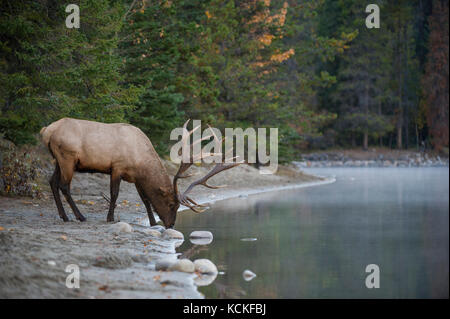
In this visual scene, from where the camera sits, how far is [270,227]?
11.6 metres

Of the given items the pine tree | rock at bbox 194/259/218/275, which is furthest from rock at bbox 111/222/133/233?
the pine tree

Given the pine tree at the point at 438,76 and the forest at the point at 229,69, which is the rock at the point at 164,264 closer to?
the forest at the point at 229,69

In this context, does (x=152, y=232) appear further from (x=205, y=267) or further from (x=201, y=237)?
(x=205, y=267)

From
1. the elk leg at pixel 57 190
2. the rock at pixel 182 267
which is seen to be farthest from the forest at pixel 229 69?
the rock at pixel 182 267

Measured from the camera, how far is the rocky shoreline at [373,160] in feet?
146

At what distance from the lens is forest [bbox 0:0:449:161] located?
12.0 metres

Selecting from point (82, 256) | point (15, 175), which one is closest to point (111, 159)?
point (82, 256)

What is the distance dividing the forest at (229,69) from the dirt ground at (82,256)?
236cm

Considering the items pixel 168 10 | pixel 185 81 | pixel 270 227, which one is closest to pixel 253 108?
pixel 185 81

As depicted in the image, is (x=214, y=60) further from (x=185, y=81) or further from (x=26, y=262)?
(x=26, y=262)

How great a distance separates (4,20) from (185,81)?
8.54 m

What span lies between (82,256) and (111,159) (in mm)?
3012

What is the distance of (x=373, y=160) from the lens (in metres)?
47.8
